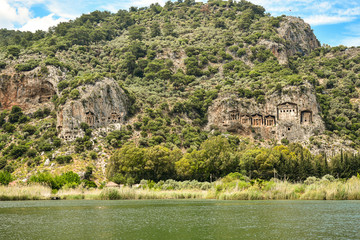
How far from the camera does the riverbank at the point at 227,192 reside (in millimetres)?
49603

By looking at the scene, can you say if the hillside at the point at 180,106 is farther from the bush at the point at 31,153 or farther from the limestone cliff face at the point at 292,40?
the limestone cliff face at the point at 292,40

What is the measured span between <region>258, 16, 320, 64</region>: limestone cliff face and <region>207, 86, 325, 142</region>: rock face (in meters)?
38.1

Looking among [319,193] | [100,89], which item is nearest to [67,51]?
[100,89]

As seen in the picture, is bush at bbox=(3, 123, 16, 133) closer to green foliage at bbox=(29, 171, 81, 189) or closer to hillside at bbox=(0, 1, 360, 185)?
hillside at bbox=(0, 1, 360, 185)

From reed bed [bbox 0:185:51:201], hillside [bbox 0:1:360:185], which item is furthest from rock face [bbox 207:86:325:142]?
reed bed [bbox 0:185:51:201]

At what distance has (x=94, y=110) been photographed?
107 m

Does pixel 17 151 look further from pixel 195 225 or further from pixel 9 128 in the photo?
pixel 195 225

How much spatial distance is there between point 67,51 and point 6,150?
63.9m

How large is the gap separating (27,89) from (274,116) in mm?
76733

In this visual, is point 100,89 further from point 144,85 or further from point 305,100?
point 305,100

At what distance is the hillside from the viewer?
83.8m

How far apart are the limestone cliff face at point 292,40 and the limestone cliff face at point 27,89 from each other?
8717 centimetres

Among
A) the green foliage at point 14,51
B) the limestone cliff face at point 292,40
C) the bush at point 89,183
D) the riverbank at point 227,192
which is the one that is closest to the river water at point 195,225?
the riverbank at point 227,192

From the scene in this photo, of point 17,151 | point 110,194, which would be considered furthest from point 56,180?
point 17,151
